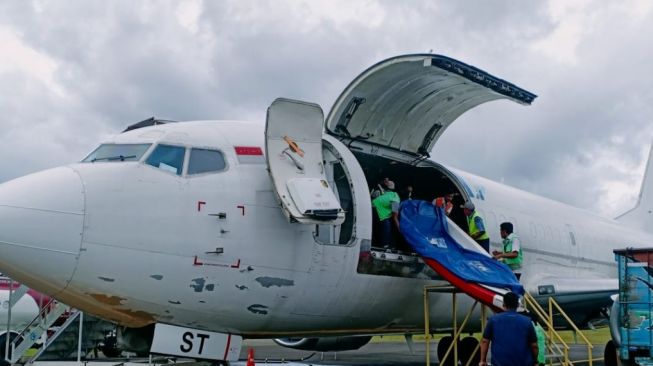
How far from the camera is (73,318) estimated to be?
13422 mm

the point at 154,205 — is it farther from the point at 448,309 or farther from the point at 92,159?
the point at 448,309

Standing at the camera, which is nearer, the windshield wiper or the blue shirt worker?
the blue shirt worker

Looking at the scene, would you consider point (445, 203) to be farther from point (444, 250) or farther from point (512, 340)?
point (512, 340)

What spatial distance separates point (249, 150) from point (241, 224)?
1.12m

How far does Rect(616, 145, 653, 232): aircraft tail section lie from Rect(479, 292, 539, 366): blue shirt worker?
18803 mm

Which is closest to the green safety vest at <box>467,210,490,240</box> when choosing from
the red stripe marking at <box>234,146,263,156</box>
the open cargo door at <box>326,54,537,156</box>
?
the open cargo door at <box>326,54,537,156</box>

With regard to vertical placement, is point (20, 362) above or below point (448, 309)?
below

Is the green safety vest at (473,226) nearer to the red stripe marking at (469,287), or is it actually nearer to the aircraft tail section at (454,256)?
the aircraft tail section at (454,256)

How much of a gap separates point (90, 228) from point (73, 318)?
22.2 ft

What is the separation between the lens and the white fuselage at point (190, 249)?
23.9 feet

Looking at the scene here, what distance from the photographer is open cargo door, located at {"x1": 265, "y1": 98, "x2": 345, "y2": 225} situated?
8.29 m

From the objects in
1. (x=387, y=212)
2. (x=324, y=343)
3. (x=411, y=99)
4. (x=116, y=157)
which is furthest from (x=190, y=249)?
(x=324, y=343)

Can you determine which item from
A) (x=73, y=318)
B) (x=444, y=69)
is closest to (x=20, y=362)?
(x=73, y=318)

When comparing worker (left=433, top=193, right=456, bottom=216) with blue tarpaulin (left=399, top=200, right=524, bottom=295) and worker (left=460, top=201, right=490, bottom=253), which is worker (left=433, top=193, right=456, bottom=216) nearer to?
worker (left=460, top=201, right=490, bottom=253)
